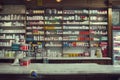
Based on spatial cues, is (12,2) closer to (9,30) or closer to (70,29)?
(9,30)

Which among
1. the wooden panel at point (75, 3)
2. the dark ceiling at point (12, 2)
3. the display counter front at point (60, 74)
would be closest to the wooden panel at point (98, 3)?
the wooden panel at point (75, 3)

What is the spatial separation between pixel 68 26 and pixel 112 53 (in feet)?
6.51

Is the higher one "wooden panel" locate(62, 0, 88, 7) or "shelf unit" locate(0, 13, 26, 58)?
"wooden panel" locate(62, 0, 88, 7)

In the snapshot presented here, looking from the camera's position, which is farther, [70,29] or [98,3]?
[70,29]

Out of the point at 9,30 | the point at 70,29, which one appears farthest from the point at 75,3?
the point at 9,30

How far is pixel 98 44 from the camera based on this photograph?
9555mm

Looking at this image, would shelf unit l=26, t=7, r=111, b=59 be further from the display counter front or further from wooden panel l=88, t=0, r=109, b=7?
the display counter front

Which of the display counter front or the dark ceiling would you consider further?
the dark ceiling

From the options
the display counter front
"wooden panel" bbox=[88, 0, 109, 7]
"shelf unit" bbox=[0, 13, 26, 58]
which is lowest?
the display counter front

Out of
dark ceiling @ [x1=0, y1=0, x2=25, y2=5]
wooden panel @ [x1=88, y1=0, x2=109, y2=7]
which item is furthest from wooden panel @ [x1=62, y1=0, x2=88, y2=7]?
dark ceiling @ [x1=0, y1=0, x2=25, y2=5]

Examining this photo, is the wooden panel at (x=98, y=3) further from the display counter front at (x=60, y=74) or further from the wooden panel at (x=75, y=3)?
the display counter front at (x=60, y=74)

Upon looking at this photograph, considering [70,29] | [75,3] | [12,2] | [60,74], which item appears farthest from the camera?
[70,29]

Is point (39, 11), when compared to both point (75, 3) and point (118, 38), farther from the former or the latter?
point (118, 38)

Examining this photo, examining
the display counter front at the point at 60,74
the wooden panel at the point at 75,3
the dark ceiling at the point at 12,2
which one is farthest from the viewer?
the dark ceiling at the point at 12,2
